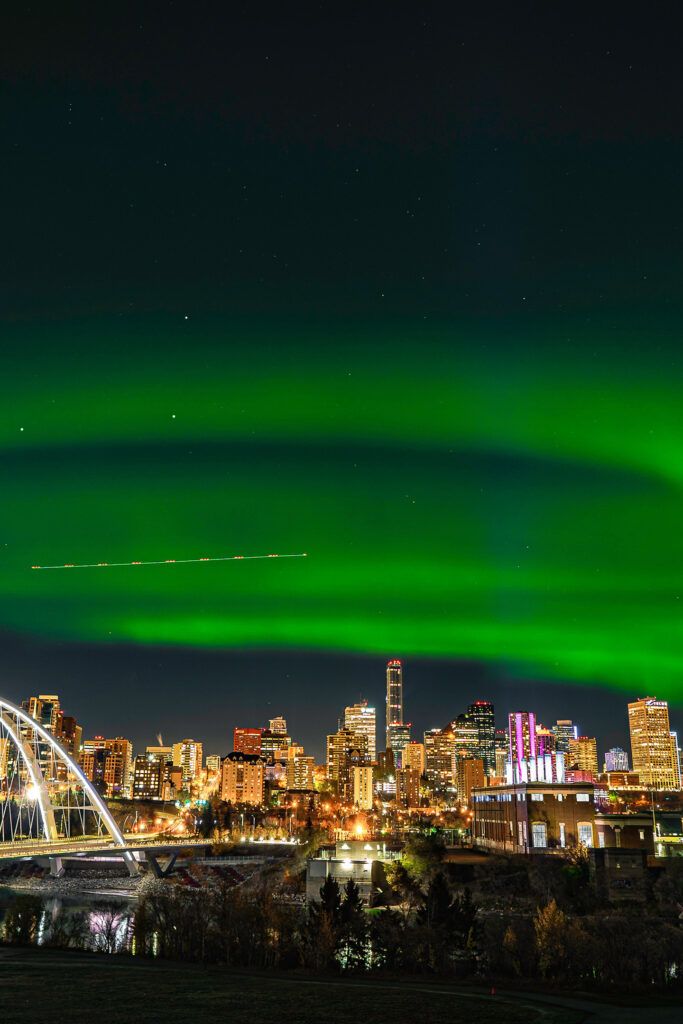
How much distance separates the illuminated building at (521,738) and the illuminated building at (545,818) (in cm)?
892

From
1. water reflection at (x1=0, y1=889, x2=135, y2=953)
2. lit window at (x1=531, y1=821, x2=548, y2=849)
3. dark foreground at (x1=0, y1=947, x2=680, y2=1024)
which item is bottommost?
water reflection at (x1=0, y1=889, x2=135, y2=953)

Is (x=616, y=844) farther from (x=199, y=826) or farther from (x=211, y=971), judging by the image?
(x=199, y=826)

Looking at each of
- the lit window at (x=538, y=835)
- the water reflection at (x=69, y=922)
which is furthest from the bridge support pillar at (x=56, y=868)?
the lit window at (x=538, y=835)

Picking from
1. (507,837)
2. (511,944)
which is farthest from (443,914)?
(507,837)

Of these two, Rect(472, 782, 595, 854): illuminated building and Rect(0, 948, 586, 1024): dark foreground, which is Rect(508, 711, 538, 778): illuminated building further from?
Rect(0, 948, 586, 1024): dark foreground

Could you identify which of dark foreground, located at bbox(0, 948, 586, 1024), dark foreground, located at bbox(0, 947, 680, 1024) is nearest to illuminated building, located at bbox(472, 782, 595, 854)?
dark foreground, located at bbox(0, 947, 680, 1024)

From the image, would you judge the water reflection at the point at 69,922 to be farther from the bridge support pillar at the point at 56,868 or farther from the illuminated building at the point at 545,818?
the illuminated building at the point at 545,818

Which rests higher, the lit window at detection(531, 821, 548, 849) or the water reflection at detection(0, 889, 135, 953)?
the lit window at detection(531, 821, 548, 849)

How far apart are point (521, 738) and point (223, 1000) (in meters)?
101

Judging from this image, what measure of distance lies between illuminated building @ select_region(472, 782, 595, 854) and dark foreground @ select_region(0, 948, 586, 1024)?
70.7m

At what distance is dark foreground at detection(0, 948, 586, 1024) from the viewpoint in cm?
2066

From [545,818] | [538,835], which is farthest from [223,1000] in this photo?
[545,818]

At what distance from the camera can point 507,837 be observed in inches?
3861

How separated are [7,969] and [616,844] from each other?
7335cm
